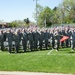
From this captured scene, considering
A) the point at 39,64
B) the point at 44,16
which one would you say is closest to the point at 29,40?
the point at 39,64

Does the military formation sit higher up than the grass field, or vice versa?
the military formation

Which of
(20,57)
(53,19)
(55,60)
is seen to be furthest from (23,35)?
(53,19)

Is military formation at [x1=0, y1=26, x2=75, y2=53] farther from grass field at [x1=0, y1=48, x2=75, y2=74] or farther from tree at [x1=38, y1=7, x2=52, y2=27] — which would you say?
tree at [x1=38, y1=7, x2=52, y2=27]

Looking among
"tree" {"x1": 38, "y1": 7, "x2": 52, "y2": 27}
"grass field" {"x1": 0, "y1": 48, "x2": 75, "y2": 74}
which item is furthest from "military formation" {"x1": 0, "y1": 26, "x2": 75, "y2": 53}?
"tree" {"x1": 38, "y1": 7, "x2": 52, "y2": 27}

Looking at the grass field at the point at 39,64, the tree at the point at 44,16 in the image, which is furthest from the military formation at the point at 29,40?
the tree at the point at 44,16

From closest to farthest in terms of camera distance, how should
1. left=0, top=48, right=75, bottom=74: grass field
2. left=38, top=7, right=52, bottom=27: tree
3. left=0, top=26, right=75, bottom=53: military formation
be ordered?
1. left=0, top=48, right=75, bottom=74: grass field
2. left=0, top=26, right=75, bottom=53: military formation
3. left=38, top=7, right=52, bottom=27: tree

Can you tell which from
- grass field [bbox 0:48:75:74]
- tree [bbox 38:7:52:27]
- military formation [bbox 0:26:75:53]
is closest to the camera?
grass field [bbox 0:48:75:74]

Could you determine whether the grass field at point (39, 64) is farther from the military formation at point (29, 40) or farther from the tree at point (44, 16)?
the tree at point (44, 16)

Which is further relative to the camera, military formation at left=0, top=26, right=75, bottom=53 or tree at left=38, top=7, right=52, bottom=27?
tree at left=38, top=7, right=52, bottom=27

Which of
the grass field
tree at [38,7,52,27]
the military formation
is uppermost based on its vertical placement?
tree at [38,7,52,27]

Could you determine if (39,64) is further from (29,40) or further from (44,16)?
(44,16)

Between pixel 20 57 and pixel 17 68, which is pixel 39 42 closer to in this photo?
pixel 20 57

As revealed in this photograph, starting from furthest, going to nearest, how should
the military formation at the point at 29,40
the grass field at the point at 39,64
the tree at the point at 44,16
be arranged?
the tree at the point at 44,16
the military formation at the point at 29,40
the grass field at the point at 39,64

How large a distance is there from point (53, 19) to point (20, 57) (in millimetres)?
86320
